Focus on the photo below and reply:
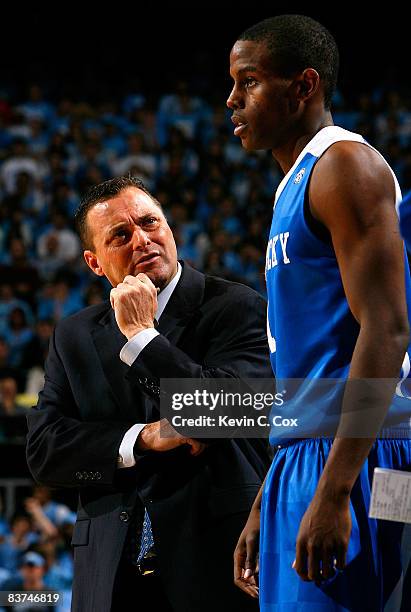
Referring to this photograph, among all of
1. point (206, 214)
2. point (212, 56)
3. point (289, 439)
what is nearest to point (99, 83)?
point (212, 56)

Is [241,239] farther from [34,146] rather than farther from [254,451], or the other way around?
[254,451]

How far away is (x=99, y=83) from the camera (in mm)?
12359

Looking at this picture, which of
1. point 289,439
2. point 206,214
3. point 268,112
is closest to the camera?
point 289,439

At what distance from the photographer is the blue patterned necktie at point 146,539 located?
8.91ft

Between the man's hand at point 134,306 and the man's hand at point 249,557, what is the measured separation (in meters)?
0.69

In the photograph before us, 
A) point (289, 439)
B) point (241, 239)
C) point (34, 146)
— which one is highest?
point (34, 146)

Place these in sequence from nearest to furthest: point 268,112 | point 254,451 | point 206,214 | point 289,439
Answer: point 289,439
point 268,112
point 254,451
point 206,214

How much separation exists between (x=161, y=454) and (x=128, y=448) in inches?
3.8

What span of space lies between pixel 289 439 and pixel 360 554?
31cm

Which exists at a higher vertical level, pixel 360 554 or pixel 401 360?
pixel 401 360

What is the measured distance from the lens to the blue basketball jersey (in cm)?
195

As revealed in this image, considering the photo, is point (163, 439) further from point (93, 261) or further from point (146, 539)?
point (93, 261)

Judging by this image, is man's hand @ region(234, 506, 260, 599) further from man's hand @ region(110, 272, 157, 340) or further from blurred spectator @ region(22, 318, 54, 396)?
blurred spectator @ region(22, 318, 54, 396)

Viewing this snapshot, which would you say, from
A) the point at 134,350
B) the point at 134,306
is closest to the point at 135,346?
the point at 134,350
